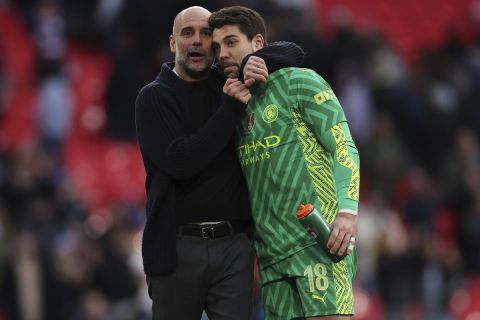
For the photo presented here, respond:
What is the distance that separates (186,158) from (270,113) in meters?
0.46

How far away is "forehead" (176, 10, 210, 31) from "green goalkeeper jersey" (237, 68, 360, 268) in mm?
437

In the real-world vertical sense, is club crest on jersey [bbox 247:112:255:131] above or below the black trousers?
above

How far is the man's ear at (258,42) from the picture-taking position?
235 inches

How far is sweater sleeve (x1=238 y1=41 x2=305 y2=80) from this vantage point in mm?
5832

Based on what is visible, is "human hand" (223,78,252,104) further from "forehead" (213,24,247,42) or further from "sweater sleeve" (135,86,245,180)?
"forehead" (213,24,247,42)

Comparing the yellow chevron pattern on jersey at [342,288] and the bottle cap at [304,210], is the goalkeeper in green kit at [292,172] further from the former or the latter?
the bottle cap at [304,210]

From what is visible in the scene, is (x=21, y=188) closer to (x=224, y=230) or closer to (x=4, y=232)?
(x=4, y=232)

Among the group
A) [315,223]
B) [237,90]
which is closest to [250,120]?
[237,90]

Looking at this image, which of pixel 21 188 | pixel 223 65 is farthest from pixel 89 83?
pixel 223 65

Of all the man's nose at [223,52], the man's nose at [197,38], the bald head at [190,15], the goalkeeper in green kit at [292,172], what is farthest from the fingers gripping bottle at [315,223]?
the bald head at [190,15]

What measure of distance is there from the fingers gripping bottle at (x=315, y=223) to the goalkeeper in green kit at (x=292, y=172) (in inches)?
6.1

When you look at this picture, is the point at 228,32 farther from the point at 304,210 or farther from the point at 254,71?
the point at 304,210

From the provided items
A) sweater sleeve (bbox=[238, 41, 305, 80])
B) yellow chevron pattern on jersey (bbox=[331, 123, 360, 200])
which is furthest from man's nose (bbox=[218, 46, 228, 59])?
yellow chevron pattern on jersey (bbox=[331, 123, 360, 200])

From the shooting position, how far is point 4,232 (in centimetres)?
1123
